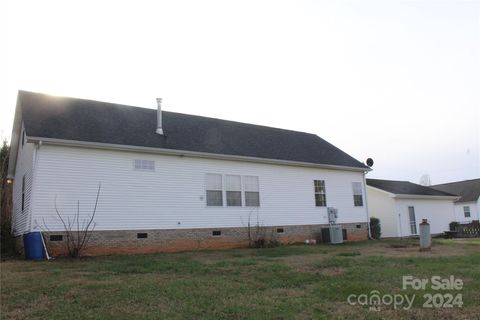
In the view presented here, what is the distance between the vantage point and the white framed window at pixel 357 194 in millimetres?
22584

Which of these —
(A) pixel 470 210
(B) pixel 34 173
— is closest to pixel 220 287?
(B) pixel 34 173

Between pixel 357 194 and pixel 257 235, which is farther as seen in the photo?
pixel 357 194

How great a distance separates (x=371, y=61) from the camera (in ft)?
48.9

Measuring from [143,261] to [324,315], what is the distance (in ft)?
23.1

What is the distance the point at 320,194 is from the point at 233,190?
5353mm

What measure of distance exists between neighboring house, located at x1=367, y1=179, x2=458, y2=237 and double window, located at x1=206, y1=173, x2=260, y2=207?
11.8 metres

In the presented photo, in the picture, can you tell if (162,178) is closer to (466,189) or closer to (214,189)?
(214,189)

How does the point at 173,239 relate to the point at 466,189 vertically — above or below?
below

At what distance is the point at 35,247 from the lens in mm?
12789

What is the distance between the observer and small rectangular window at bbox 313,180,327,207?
20844 mm

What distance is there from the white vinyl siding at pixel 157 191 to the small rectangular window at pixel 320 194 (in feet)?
0.85

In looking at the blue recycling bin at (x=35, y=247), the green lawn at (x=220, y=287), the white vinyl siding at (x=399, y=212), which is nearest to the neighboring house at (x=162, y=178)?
the blue recycling bin at (x=35, y=247)

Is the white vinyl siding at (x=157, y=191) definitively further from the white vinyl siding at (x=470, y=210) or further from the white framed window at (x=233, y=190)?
the white vinyl siding at (x=470, y=210)

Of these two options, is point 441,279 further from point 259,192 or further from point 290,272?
point 259,192
